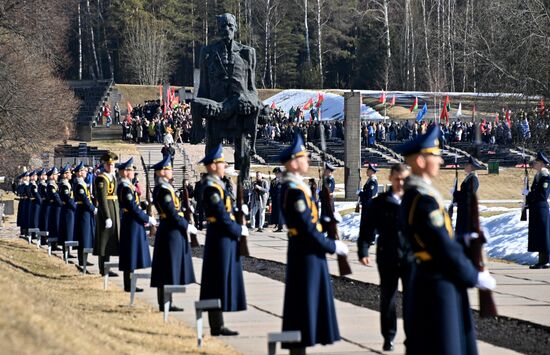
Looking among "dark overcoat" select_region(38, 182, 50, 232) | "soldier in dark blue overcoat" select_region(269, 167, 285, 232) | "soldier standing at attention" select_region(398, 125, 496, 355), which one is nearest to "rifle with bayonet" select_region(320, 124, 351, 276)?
"soldier standing at attention" select_region(398, 125, 496, 355)

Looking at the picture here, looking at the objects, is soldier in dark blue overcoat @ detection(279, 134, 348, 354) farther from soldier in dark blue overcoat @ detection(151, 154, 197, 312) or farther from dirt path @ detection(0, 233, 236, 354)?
soldier in dark blue overcoat @ detection(151, 154, 197, 312)

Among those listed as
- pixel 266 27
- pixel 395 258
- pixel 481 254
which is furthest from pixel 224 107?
pixel 266 27

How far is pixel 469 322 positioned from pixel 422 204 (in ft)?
3.02

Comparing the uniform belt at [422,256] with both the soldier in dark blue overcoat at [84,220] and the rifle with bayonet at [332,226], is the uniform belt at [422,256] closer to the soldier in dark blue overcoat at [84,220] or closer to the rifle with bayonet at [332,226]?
the rifle with bayonet at [332,226]

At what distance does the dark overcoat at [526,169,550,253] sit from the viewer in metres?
21.0

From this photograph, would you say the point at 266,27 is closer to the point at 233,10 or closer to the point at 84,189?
the point at 233,10

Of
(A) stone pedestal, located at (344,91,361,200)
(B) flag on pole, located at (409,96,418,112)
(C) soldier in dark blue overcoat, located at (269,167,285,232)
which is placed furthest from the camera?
(B) flag on pole, located at (409,96,418,112)

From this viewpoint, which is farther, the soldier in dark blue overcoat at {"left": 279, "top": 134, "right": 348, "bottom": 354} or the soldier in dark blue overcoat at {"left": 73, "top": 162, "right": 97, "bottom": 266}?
the soldier in dark blue overcoat at {"left": 73, "top": 162, "right": 97, "bottom": 266}

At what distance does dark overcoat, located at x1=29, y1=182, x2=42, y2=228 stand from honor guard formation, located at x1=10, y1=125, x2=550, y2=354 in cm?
678

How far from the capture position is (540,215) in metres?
21.2

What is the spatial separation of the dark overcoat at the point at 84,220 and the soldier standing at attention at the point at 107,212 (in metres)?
1.86

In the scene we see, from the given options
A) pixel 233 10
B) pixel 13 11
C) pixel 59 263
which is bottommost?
pixel 59 263

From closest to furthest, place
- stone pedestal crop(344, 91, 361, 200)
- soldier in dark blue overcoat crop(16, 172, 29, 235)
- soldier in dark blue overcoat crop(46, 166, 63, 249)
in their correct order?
soldier in dark blue overcoat crop(46, 166, 63, 249) → soldier in dark blue overcoat crop(16, 172, 29, 235) → stone pedestal crop(344, 91, 361, 200)

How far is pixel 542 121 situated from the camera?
31922 mm
